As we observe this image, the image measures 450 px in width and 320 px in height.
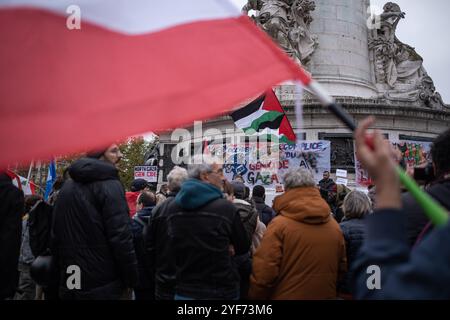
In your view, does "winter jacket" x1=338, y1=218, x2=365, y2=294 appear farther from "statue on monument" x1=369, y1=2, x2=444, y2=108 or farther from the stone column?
"statue on monument" x1=369, y1=2, x2=444, y2=108

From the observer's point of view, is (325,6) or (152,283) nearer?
(152,283)

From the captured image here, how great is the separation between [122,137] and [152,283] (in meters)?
2.89

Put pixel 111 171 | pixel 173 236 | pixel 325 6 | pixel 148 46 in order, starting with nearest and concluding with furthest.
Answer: pixel 148 46 → pixel 173 236 → pixel 111 171 → pixel 325 6

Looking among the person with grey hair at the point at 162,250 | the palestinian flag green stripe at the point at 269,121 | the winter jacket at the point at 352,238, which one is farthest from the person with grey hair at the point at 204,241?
the palestinian flag green stripe at the point at 269,121

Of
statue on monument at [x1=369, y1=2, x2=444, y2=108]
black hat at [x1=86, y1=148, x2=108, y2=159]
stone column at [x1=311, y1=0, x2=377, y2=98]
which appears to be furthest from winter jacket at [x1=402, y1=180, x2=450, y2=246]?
statue on monument at [x1=369, y1=2, x2=444, y2=108]

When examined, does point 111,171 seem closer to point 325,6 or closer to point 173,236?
point 173,236

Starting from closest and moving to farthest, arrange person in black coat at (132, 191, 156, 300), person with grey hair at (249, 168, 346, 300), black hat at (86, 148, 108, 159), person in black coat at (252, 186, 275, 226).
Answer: person with grey hair at (249, 168, 346, 300) < black hat at (86, 148, 108, 159) < person in black coat at (132, 191, 156, 300) < person in black coat at (252, 186, 275, 226)

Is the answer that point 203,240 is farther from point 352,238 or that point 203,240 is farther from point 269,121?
point 269,121

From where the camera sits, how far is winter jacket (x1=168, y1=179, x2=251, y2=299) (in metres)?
3.33

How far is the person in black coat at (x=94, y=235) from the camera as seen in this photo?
140 inches

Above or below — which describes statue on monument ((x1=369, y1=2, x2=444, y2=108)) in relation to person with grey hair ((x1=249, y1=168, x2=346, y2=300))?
above

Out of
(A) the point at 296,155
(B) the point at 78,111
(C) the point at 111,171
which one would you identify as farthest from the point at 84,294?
(A) the point at 296,155

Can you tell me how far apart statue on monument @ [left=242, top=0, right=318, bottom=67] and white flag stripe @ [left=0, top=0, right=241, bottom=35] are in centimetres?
1457

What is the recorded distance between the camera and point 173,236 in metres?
3.42
